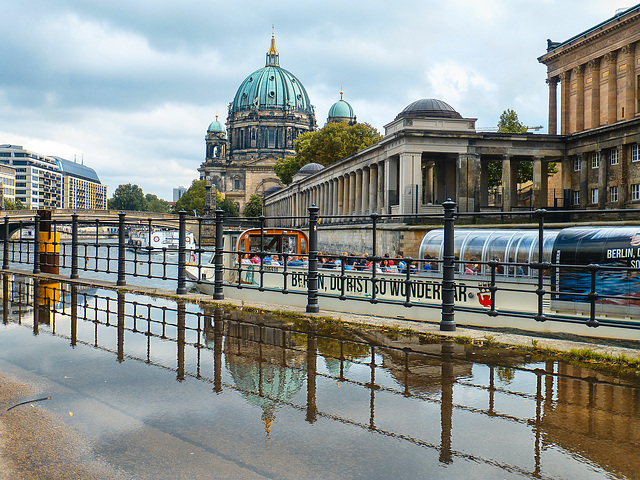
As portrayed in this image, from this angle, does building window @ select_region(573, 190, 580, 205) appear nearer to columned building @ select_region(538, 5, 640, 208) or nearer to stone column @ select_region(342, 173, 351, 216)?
columned building @ select_region(538, 5, 640, 208)

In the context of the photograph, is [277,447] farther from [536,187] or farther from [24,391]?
[536,187]

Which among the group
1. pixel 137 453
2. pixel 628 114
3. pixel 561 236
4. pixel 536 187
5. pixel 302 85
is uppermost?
pixel 302 85

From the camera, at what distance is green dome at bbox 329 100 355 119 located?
150 metres

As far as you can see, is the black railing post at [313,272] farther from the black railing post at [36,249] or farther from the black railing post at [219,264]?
the black railing post at [36,249]

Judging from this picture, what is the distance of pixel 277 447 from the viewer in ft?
15.2

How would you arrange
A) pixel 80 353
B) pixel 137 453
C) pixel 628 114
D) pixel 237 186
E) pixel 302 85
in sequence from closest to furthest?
pixel 137 453, pixel 80 353, pixel 628 114, pixel 237 186, pixel 302 85

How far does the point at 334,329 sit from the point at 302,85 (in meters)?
178

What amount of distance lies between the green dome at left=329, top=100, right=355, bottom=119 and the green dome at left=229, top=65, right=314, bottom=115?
23.6m

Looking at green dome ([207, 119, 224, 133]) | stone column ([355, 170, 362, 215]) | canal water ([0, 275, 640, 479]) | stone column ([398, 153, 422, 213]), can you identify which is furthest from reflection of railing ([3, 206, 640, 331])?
green dome ([207, 119, 224, 133])

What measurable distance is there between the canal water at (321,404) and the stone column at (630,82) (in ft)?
172

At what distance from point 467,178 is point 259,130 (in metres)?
131

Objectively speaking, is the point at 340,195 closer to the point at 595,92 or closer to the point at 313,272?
the point at 595,92

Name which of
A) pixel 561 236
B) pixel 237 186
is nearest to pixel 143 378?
pixel 561 236

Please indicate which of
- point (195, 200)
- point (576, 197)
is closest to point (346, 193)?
point (576, 197)
